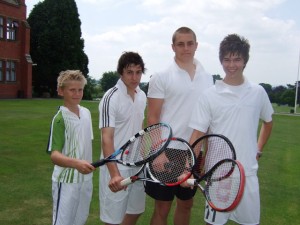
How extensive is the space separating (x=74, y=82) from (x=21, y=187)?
4.14 meters

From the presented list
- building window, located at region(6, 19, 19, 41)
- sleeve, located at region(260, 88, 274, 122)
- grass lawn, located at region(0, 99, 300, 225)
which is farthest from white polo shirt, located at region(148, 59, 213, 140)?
building window, located at region(6, 19, 19, 41)

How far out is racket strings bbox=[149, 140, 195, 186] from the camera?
3.85 metres

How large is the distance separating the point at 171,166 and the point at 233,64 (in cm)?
116

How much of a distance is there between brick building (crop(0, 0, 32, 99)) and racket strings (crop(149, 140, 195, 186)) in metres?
37.2

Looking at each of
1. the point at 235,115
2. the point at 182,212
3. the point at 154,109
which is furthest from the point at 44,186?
the point at 235,115

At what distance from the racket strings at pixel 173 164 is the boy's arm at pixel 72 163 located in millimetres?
617

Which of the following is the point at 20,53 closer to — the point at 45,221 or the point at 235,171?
the point at 45,221

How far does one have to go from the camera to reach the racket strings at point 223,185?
3492mm

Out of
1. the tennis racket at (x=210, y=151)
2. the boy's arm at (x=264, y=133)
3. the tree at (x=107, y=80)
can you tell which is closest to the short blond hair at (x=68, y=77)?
the tennis racket at (x=210, y=151)

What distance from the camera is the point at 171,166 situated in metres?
4.00

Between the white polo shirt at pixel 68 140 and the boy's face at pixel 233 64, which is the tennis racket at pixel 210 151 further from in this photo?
the white polo shirt at pixel 68 140

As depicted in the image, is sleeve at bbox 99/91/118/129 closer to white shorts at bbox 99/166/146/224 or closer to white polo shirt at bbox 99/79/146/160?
white polo shirt at bbox 99/79/146/160

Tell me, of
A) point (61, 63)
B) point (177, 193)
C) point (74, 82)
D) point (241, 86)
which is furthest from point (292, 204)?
point (61, 63)

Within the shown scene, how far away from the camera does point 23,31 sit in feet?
135
